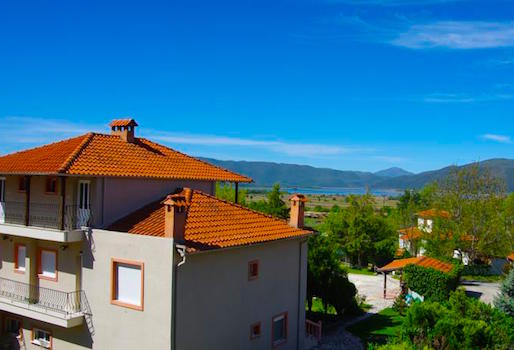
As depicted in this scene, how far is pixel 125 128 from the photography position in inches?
888

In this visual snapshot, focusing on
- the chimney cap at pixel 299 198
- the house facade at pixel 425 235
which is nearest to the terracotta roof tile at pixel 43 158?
the chimney cap at pixel 299 198

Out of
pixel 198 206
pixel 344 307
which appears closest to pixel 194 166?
pixel 198 206

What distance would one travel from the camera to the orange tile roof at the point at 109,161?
1798 centimetres

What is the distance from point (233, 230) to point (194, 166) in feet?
20.1

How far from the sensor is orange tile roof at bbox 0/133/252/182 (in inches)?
708

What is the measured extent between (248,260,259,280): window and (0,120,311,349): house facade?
0.13 feet

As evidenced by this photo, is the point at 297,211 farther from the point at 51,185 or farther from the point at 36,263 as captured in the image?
the point at 36,263

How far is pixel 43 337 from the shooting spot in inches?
791

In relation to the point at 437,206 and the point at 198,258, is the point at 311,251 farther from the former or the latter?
the point at 437,206

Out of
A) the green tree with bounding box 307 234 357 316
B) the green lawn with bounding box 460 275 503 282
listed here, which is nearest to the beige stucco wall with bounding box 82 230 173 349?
the green tree with bounding box 307 234 357 316

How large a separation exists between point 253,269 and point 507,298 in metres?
15.1

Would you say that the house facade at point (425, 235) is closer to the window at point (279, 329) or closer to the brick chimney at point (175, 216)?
the window at point (279, 329)

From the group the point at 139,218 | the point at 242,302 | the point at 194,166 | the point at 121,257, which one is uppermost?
the point at 194,166

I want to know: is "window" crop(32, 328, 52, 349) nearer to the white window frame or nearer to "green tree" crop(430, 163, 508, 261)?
the white window frame
